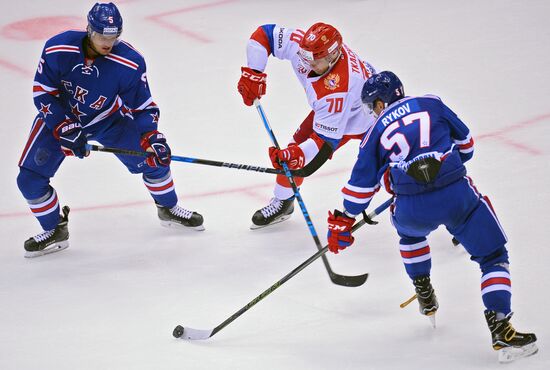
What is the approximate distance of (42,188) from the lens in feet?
15.8

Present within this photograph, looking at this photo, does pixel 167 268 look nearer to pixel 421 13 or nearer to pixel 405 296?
pixel 405 296

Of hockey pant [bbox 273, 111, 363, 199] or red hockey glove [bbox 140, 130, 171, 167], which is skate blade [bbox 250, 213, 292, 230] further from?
red hockey glove [bbox 140, 130, 171, 167]

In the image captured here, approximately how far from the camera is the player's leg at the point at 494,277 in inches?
147

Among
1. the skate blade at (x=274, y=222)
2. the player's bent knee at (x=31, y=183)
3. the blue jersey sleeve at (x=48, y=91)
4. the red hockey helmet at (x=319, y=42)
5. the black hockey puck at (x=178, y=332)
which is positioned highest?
the red hockey helmet at (x=319, y=42)

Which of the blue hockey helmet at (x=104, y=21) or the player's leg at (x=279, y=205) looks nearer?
the blue hockey helmet at (x=104, y=21)

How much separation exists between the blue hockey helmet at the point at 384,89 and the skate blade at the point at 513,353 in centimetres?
100

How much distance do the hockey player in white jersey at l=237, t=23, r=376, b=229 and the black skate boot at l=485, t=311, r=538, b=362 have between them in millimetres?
1266

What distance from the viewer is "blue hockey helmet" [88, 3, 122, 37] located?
174 inches

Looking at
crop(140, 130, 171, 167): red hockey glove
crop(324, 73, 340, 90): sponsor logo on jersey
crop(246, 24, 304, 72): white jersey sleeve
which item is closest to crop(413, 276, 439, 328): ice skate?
crop(324, 73, 340, 90): sponsor logo on jersey

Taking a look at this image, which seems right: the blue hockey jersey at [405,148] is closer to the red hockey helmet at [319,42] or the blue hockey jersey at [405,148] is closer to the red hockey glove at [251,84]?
the red hockey helmet at [319,42]

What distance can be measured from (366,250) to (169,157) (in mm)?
1014

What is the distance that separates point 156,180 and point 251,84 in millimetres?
660

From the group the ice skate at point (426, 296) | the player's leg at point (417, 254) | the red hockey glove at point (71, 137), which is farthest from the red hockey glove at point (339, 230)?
the red hockey glove at point (71, 137)

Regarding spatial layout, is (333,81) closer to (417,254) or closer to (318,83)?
(318,83)
